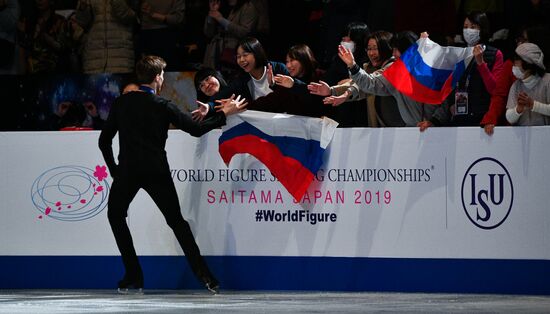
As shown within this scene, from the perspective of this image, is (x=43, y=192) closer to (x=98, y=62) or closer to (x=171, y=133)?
(x=171, y=133)

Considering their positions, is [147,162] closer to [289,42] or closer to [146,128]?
[146,128]

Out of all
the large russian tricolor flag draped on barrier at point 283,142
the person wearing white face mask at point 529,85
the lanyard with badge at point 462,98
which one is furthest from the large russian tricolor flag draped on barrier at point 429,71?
the large russian tricolor flag draped on barrier at point 283,142

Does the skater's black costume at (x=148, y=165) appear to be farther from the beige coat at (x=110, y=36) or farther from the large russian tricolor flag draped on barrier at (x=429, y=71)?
the beige coat at (x=110, y=36)

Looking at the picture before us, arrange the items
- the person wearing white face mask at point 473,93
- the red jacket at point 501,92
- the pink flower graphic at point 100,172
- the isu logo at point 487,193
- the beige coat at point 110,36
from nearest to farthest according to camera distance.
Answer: the isu logo at point 487,193
the red jacket at point 501,92
the person wearing white face mask at point 473,93
the pink flower graphic at point 100,172
the beige coat at point 110,36

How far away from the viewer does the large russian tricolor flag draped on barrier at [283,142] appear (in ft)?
39.0

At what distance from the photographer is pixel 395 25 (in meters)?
14.6

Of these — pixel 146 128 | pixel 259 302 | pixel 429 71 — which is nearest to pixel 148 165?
pixel 146 128

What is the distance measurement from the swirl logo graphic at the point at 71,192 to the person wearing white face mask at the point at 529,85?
3.92 m

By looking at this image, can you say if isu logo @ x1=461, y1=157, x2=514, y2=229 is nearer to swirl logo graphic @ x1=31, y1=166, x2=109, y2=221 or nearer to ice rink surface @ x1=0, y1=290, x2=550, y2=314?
ice rink surface @ x1=0, y1=290, x2=550, y2=314

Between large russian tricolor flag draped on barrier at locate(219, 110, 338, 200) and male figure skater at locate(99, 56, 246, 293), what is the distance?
41cm

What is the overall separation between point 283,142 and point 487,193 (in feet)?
6.43

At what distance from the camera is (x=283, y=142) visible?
473 inches

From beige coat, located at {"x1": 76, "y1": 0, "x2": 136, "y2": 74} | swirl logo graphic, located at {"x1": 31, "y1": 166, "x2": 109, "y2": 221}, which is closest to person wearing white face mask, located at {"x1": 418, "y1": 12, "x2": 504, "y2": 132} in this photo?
swirl logo graphic, located at {"x1": 31, "y1": 166, "x2": 109, "y2": 221}

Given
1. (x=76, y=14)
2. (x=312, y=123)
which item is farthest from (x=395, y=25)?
(x=76, y=14)
